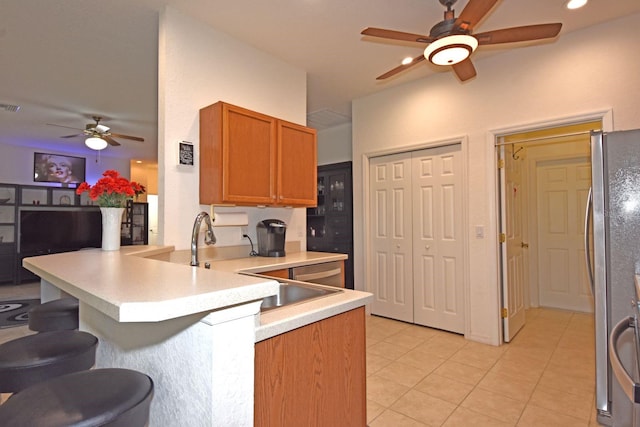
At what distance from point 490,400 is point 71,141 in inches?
287

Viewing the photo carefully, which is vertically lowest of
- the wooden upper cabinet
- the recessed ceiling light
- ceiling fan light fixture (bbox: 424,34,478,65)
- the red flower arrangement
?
the red flower arrangement

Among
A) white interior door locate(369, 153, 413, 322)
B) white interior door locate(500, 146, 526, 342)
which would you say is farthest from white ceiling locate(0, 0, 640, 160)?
white interior door locate(500, 146, 526, 342)

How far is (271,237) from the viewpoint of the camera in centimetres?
297

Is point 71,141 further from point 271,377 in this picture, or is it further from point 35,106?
point 271,377

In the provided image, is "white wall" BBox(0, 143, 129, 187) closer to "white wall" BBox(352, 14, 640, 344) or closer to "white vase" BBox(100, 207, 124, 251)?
"white vase" BBox(100, 207, 124, 251)

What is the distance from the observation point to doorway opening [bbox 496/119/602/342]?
4.06m

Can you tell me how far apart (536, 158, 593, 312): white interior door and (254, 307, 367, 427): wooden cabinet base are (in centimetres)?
429

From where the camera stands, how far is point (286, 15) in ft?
8.53

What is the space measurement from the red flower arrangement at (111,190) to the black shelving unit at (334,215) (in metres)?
3.18

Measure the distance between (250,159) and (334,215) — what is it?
2445mm

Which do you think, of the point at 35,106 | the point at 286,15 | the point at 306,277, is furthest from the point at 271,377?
the point at 35,106

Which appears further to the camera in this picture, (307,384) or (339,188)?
(339,188)

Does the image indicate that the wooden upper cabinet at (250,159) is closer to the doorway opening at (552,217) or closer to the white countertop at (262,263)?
the white countertop at (262,263)

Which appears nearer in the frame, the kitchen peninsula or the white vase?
the kitchen peninsula
